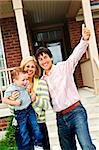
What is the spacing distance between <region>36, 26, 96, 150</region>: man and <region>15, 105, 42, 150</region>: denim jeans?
0.29 metres

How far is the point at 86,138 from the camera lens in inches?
127

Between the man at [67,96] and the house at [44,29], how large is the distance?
4.07 metres

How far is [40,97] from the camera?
3324mm

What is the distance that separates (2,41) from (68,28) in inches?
114

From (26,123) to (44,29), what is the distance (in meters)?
10.4

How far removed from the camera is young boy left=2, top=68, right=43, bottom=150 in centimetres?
343

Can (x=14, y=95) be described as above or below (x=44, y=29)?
below

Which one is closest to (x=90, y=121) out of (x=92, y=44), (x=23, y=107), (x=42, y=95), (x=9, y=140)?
(x=9, y=140)

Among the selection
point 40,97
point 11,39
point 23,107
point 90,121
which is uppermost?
point 11,39

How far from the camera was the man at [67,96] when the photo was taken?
324cm

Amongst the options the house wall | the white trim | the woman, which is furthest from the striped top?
the white trim

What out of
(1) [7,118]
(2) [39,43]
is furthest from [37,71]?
(2) [39,43]

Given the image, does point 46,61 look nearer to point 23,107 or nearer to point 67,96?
point 67,96

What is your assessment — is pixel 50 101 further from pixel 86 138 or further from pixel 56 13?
pixel 56 13
